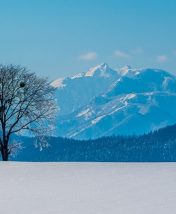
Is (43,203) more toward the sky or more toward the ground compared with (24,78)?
more toward the ground

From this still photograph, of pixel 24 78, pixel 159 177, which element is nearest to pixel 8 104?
pixel 24 78

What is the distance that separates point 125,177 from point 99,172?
2476mm

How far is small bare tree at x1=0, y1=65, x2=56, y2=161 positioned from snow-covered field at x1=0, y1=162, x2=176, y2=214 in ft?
109

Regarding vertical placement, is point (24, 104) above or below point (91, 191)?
above

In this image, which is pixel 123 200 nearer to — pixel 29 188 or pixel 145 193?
pixel 145 193

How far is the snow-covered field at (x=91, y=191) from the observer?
42.8ft

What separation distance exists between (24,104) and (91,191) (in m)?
41.1

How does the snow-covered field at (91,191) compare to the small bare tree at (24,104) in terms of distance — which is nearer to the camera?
the snow-covered field at (91,191)

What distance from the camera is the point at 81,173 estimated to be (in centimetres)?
2047

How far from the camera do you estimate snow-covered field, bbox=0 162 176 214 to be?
1304 cm

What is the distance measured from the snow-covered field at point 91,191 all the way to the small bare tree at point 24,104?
3314 cm

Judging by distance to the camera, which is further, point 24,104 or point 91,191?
point 24,104

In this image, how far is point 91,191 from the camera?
618 inches

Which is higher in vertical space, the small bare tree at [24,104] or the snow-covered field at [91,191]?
the small bare tree at [24,104]
